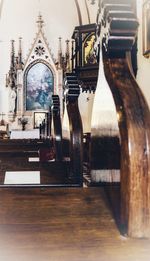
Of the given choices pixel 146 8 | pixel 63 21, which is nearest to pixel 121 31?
pixel 146 8

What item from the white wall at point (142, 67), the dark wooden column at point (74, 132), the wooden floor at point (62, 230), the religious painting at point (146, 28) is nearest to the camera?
the wooden floor at point (62, 230)

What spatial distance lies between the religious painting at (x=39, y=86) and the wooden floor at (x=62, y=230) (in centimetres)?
1205

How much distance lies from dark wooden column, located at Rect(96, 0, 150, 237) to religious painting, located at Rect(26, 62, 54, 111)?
40.0 ft

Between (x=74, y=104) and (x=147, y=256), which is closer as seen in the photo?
(x=147, y=256)

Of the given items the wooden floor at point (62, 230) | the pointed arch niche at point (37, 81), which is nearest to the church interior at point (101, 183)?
the wooden floor at point (62, 230)

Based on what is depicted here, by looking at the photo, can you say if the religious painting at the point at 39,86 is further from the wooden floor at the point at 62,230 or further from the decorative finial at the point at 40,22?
the wooden floor at the point at 62,230

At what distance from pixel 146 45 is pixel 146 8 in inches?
21.4

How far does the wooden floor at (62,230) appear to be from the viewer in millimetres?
666

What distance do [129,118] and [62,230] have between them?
265 mm

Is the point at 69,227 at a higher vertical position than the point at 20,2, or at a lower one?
lower

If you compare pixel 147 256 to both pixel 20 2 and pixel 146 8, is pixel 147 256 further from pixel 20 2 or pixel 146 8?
pixel 20 2

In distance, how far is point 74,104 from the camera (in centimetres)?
199

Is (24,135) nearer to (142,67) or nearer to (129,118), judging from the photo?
(142,67)

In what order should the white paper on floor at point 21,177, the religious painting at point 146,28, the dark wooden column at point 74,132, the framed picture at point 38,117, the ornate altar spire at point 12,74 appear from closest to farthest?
the white paper on floor at point 21,177 < the dark wooden column at point 74,132 < the religious painting at point 146,28 < the ornate altar spire at point 12,74 < the framed picture at point 38,117
